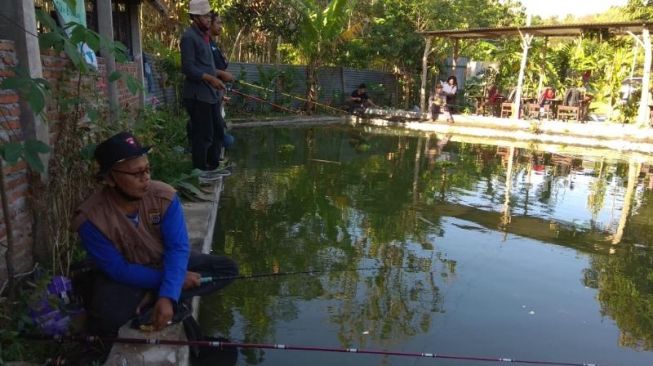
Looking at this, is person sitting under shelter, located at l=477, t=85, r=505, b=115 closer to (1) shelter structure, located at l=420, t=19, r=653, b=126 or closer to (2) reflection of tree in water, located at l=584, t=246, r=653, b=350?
(1) shelter structure, located at l=420, t=19, r=653, b=126

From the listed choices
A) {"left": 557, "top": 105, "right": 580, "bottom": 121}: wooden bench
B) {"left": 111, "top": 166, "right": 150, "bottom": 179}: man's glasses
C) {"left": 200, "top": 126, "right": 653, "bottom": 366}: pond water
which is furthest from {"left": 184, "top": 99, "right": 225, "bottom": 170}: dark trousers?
{"left": 557, "top": 105, "right": 580, "bottom": 121}: wooden bench

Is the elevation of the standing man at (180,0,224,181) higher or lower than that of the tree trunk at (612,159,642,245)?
higher

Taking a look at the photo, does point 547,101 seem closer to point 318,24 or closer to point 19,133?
point 318,24

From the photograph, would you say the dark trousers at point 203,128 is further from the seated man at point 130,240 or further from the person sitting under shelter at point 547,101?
the person sitting under shelter at point 547,101

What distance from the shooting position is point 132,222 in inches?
99.3

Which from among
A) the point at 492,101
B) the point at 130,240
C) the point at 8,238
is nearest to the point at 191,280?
the point at 130,240

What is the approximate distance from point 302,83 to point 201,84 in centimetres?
1352

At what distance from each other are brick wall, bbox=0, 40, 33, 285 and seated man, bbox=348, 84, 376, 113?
53.5 feet

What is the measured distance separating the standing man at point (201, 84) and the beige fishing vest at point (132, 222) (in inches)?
107

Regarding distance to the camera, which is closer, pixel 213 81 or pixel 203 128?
pixel 213 81

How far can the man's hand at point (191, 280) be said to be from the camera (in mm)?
2670

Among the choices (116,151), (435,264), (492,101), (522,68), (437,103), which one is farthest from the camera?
(492,101)

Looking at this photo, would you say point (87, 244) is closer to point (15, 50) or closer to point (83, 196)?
point (83, 196)

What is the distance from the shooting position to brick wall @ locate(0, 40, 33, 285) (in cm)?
268
